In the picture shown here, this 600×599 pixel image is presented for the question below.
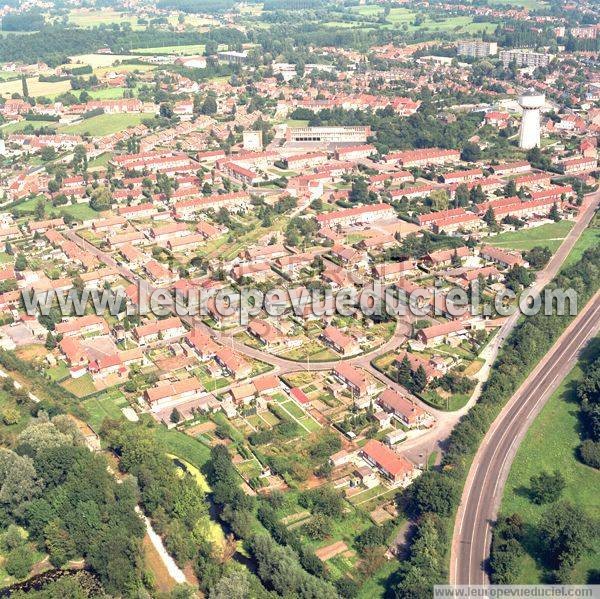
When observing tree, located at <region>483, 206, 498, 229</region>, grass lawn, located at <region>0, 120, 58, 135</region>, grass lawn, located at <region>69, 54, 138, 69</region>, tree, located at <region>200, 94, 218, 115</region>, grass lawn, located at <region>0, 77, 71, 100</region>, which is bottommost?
tree, located at <region>483, 206, 498, 229</region>

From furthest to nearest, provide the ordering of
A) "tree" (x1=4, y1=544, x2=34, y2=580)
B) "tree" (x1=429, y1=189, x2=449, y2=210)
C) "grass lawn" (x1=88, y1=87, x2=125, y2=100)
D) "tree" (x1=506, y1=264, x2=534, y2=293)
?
"grass lawn" (x1=88, y1=87, x2=125, y2=100) → "tree" (x1=429, y1=189, x2=449, y2=210) → "tree" (x1=506, y1=264, x2=534, y2=293) → "tree" (x1=4, y1=544, x2=34, y2=580)

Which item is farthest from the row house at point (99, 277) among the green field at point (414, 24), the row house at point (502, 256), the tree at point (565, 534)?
the green field at point (414, 24)

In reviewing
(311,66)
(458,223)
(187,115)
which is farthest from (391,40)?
(458,223)

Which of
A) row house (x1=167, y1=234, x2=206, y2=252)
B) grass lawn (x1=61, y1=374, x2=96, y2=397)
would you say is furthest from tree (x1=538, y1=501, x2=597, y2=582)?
row house (x1=167, y1=234, x2=206, y2=252)

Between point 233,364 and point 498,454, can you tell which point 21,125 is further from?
point 498,454

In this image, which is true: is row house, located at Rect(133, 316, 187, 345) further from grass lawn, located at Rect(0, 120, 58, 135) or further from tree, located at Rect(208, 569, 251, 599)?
grass lawn, located at Rect(0, 120, 58, 135)

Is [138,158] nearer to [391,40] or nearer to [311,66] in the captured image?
[311,66]

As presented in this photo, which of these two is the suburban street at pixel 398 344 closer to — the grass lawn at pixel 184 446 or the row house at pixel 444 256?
the row house at pixel 444 256

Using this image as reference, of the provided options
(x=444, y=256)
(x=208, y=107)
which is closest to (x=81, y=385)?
(x=444, y=256)
